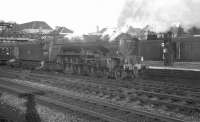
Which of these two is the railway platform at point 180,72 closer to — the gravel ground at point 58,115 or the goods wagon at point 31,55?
the goods wagon at point 31,55

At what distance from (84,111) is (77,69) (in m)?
11.3

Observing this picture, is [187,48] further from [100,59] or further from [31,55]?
[31,55]

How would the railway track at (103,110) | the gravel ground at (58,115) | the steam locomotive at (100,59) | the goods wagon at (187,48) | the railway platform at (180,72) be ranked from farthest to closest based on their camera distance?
the goods wagon at (187,48) → the railway platform at (180,72) → the steam locomotive at (100,59) → the gravel ground at (58,115) → the railway track at (103,110)

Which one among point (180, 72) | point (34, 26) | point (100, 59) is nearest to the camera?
point (100, 59)

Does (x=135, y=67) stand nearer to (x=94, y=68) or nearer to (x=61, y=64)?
(x=94, y=68)

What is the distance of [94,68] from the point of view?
18.1 m

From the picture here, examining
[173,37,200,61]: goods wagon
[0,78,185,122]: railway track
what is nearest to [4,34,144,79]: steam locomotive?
[173,37,200,61]: goods wagon

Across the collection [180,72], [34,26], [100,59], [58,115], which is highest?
[34,26]

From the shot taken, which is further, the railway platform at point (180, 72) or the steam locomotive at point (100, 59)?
the railway platform at point (180, 72)

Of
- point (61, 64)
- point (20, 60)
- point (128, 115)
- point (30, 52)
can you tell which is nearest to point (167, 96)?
point (128, 115)

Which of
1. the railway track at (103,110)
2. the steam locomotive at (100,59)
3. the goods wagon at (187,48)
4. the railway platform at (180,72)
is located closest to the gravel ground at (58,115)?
the railway track at (103,110)

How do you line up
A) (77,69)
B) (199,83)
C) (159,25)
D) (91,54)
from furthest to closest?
(159,25)
(77,69)
(91,54)
(199,83)

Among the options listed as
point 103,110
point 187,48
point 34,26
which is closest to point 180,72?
point 187,48

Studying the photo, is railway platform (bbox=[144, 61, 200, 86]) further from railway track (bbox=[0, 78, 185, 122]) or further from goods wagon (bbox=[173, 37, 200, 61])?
railway track (bbox=[0, 78, 185, 122])
